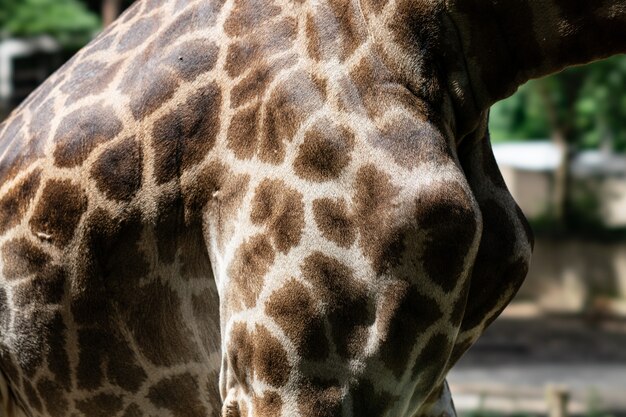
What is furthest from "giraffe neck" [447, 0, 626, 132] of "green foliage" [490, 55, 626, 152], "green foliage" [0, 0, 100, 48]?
"green foliage" [490, 55, 626, 152]

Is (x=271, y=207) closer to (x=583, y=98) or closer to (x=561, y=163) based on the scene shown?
(x=561, y=163)

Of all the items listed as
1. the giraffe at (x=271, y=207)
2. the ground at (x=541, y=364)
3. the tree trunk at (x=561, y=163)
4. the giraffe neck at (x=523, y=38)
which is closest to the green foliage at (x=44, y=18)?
the ground at (x=541, y=364)

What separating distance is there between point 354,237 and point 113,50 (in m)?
0.73

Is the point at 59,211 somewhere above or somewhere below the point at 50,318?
above

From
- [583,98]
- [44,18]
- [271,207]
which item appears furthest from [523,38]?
[583,98]

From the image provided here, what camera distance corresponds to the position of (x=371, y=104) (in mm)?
1845

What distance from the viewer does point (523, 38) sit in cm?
189

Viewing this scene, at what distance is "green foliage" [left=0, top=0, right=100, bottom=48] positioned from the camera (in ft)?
29.8

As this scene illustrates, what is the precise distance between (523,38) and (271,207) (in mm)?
538

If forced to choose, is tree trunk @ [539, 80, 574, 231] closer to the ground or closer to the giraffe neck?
the ground

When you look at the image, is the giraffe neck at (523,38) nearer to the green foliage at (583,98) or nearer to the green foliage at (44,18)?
the green foliage at (44,18)

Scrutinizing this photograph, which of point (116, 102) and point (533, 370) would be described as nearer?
point (116, 102)

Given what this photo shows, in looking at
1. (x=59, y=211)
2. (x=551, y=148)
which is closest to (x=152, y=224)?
(x=59, y=211)

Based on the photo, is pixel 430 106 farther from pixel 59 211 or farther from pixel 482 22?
pixel 59 211
